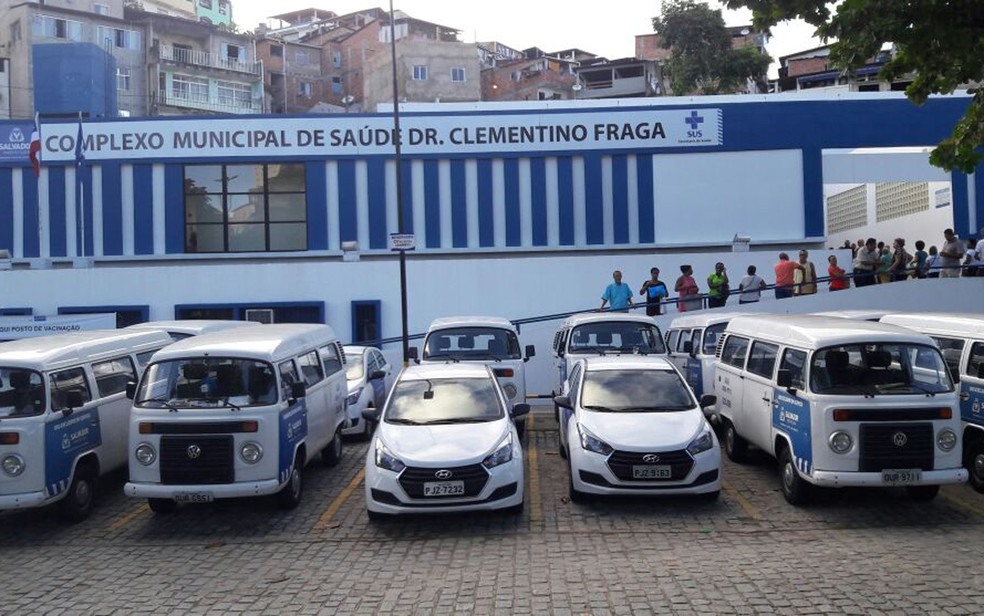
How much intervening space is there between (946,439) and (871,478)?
899mm

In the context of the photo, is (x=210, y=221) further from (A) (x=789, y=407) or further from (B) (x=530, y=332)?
(A) (x=789, y=407)

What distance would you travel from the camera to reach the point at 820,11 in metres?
11.2

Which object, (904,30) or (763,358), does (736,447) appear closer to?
(763,358)

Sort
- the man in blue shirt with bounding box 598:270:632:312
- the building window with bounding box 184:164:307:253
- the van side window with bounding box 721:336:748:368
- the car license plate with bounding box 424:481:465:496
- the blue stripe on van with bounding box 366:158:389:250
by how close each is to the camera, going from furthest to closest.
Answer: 1. the building window with bounding box 184:164:307:253
2. the blue stripe on van with bounding box 366:158:389:250
3. the man in blue shirt with bounding box 598:270:632:312
4. the van side window with bounding box 721:336:748:368
5. the car license plate with bounding box 424:481:465:496

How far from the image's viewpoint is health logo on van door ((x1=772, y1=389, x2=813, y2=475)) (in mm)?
9148

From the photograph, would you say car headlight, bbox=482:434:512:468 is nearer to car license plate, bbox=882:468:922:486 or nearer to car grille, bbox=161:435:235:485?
car grille, bbox=161:435:235:485

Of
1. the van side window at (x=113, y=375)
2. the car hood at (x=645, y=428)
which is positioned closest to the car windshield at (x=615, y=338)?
the car hood at (x=645, y=428)

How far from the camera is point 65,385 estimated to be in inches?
390

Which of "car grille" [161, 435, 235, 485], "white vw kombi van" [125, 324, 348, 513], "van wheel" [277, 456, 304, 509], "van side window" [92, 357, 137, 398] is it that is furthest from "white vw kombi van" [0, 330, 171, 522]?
"van wheel" [277, 456, 304, 509]

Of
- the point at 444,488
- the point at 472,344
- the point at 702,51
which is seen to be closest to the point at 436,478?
the point at 444,488

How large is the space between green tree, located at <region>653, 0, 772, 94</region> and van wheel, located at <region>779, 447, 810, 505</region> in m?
36.9

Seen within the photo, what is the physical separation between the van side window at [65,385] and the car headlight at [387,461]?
140 inches

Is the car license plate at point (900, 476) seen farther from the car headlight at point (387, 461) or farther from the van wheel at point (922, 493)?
the car headlight at point (387, 461)

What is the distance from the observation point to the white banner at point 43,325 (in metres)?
18.6
